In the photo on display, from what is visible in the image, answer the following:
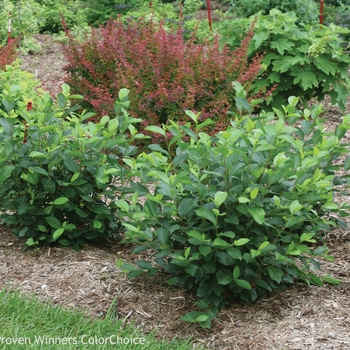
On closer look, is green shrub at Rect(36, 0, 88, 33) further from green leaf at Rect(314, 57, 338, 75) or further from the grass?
the grass

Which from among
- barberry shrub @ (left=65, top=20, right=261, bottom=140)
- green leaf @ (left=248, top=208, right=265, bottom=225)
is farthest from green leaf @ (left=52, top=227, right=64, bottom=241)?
barberry shrub @ (left=65, top=20, right=261, bottom=140)

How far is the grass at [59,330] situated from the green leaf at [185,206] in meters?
0.63

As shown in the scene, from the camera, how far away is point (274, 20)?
6957 mm

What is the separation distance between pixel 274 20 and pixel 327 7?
216 inches

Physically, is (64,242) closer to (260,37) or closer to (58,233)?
(58,233)

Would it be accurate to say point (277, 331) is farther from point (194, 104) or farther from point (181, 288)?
point (194, 104)

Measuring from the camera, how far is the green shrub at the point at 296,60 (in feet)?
21.7

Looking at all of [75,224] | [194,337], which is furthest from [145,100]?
[194,337]

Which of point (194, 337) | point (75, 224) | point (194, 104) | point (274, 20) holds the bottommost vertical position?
point (194, 337)

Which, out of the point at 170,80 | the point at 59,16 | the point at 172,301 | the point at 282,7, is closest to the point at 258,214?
the point at 172,301

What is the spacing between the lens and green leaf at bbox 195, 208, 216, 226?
9.99 ft

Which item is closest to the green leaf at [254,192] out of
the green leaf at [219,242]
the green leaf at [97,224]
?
the green leaf at [219,242]

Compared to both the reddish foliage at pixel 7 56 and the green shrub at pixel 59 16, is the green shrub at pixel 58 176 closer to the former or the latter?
the reddish foliage at pixel 7 56

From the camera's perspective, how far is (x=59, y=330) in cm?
314
